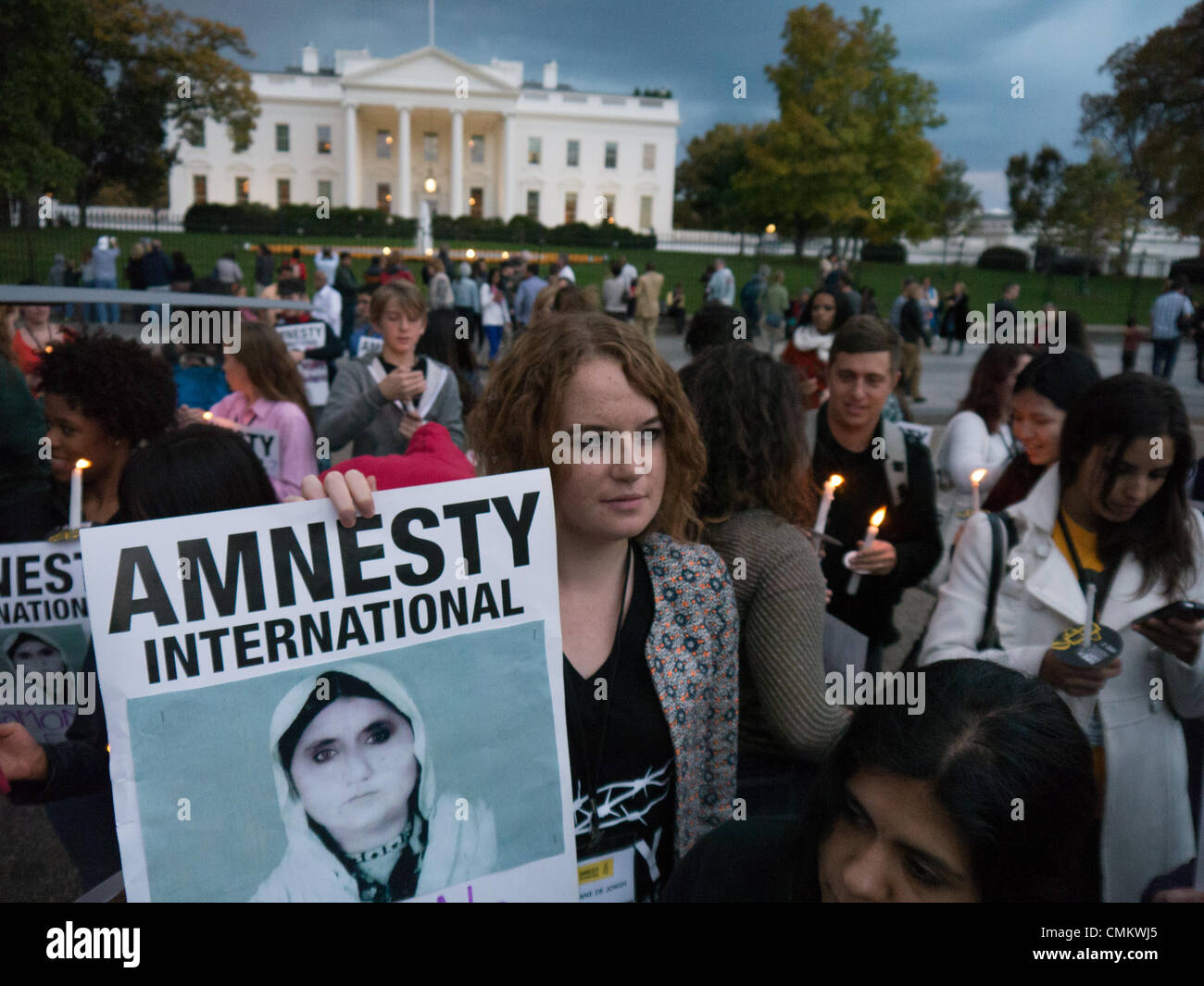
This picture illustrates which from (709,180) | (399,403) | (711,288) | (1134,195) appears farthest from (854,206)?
(709,180)

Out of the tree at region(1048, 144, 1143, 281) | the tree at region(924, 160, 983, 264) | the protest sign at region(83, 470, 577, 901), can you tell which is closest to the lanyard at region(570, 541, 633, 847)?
the protest sign at region(83, 470, 577, 901)

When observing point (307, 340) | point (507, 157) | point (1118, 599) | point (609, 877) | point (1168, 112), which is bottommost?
point (609, 877)

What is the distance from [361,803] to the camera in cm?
131

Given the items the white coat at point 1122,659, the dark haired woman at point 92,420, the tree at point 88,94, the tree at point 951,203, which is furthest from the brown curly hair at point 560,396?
the tree at point 951,203

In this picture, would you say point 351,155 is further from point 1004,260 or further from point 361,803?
point 361,803

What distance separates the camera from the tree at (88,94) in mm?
7727

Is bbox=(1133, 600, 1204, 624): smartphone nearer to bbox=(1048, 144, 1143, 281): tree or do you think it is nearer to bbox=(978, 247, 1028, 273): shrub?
bbox=(1048, 144, 1143, 281): tree

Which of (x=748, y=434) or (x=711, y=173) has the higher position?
(x=711, y=173)

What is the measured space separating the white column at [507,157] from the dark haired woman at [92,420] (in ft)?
230

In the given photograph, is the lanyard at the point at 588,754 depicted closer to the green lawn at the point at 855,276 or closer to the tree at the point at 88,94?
the tree at the point at 88,94

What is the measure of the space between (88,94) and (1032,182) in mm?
69543

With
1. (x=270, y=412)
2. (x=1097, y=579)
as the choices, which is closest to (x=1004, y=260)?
(x=270, y=412)
